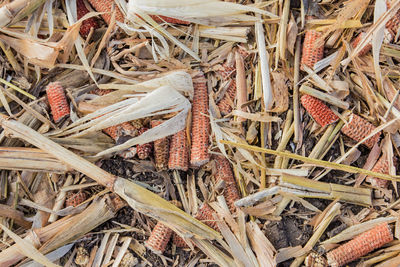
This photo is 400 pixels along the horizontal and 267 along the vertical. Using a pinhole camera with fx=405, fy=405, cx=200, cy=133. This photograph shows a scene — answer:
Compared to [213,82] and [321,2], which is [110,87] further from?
[321,2]

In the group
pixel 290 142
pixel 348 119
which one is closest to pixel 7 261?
pixel 290 142

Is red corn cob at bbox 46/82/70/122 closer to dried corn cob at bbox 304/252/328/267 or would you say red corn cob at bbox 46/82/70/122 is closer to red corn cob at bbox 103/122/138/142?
red corn cob at bbox 103/122/138/142

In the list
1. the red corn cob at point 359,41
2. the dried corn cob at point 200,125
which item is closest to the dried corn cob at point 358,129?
the red corn cob at point 359,41

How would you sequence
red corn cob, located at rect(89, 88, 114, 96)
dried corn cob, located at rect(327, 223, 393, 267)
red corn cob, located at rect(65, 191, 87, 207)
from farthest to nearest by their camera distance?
red corn cob, located at rect(89, 88, 114, 96) < red corn cob, located at rect(65, 191, 87, 207) < dried corn cob, located at rect(327, 223, 393, 267)

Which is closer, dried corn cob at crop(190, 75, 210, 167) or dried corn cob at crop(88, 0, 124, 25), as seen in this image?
dried corn cob at crop(190, 75, 210, 167)

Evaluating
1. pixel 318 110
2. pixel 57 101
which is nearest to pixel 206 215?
pixel 318 110

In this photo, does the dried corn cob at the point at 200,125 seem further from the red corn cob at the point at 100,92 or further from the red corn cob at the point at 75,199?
the red corn cob at the point at 75,199

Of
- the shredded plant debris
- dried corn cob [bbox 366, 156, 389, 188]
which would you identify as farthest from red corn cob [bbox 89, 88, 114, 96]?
dried corn cob [bbox 366, 156, 389, 188]

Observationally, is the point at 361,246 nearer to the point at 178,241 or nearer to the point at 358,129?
the point at 358,129
